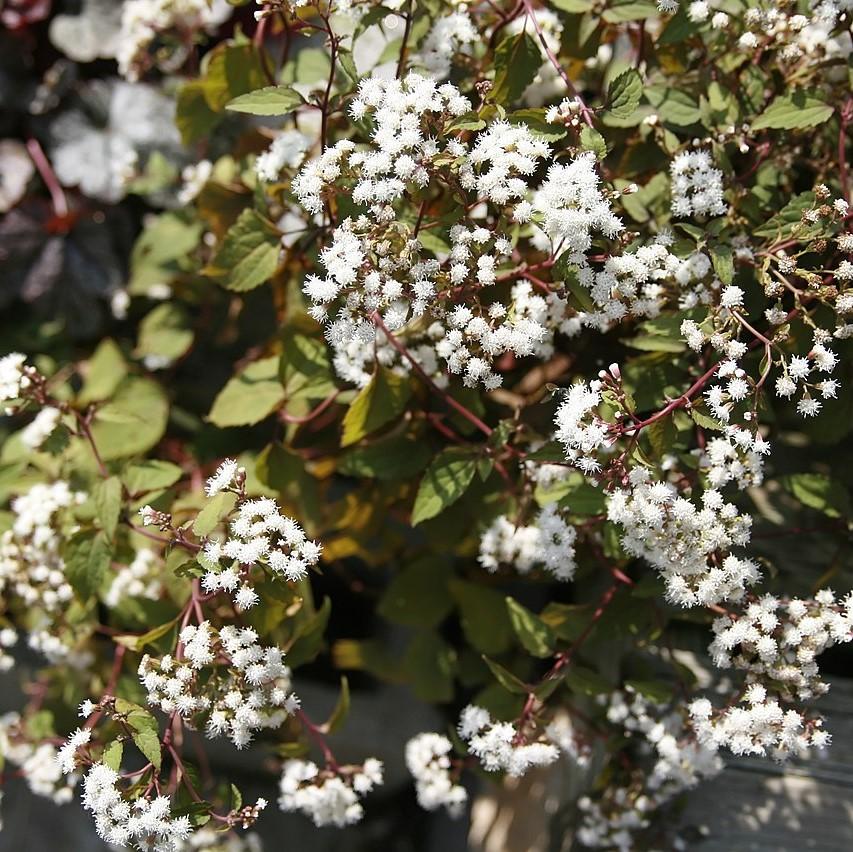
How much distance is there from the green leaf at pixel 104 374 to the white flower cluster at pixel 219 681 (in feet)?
2.48

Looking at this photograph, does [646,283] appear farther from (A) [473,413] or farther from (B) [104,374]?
(B) [104,374]

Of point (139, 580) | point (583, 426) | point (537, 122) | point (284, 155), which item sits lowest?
point (139, 580)

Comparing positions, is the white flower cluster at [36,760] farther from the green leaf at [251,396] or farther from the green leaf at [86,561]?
the green leaf at [251,396]

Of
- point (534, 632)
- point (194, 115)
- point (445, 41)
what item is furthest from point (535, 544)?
point (194, 115)

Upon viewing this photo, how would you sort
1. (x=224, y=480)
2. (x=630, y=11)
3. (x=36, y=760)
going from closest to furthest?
(x=224, y=480) → (x=630, y=11) → (x=36, y=760)

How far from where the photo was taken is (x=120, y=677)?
1396mm

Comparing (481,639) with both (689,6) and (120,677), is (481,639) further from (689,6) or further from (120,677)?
(689,6)

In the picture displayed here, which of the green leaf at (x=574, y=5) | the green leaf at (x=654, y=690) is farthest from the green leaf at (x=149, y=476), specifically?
the green leaf at (x=574, y=5)

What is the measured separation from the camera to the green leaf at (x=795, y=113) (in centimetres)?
105

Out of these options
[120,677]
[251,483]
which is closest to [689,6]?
[251,483]

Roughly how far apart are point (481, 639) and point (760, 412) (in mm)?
614

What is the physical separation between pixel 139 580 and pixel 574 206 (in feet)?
2.87

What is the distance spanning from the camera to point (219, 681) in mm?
993

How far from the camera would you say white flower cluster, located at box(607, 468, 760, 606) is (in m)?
0.93
